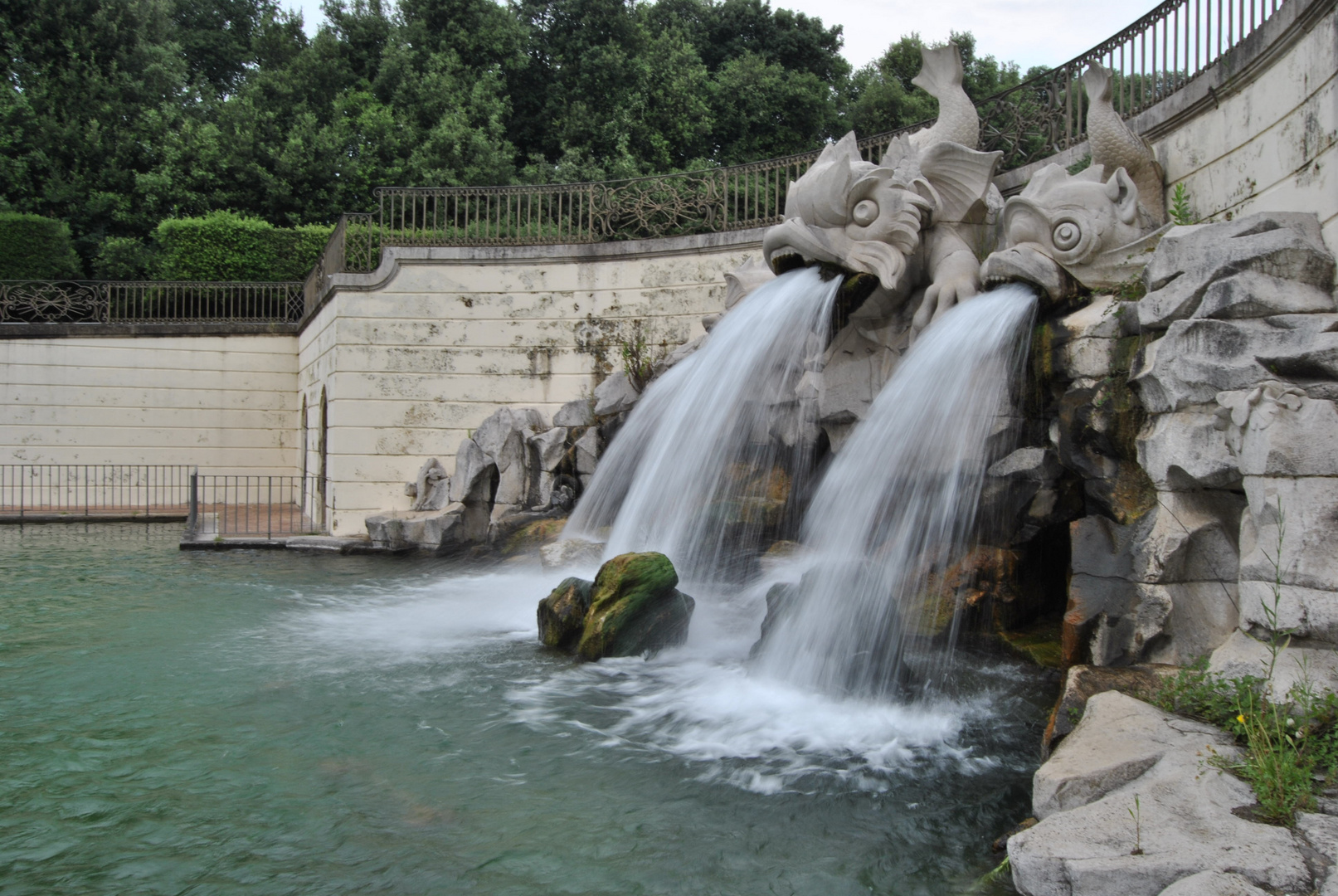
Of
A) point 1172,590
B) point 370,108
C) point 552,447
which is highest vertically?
point 370,108

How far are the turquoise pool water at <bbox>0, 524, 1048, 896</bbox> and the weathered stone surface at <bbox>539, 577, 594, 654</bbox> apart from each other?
177 millimetres

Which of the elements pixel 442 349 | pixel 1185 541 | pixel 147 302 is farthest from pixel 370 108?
pixel 1185 541

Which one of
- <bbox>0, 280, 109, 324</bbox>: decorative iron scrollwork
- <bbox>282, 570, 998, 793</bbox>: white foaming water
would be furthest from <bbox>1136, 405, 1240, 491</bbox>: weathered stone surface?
<bbox>0, 280, 109, 324</bbox>: decorative iron scrollwork

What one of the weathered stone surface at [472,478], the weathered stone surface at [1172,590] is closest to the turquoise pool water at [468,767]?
the weathered stone surface at [1172,590]

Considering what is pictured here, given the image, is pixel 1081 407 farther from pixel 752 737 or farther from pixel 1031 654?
pixel 752 737

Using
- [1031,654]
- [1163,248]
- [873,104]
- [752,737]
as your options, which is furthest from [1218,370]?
[873,104]

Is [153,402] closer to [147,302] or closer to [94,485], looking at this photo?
[94,485]

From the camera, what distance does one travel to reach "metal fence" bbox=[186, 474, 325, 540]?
12766 millimetres

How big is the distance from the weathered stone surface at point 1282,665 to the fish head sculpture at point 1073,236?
10.5 feet

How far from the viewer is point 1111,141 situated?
7324 millimetres

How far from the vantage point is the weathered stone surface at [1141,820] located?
2705 millimetres

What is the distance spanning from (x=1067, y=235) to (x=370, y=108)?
829 inches

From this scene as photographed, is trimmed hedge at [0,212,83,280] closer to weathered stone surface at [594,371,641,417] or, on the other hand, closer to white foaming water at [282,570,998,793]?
weathered stone surface at [594,371,641,417]

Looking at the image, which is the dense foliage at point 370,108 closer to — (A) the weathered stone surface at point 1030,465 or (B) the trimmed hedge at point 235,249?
(B) the trimmed hedge at point 235,249
